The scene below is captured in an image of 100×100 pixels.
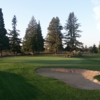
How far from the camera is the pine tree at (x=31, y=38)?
46.3 metres

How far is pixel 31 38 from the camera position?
4731 centimetres

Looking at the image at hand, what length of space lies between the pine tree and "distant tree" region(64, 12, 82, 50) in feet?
36.4

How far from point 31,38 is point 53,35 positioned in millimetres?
8348

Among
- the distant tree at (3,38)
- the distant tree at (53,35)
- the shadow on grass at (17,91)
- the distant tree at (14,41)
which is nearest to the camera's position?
the shadow on grass at (17,91)

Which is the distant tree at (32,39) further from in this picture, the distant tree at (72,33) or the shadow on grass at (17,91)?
the shadow on grass at (17,91)

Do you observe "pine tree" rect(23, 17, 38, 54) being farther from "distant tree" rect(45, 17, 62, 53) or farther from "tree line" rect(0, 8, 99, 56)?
"distant tree" rect(45, 17, 62, 53)

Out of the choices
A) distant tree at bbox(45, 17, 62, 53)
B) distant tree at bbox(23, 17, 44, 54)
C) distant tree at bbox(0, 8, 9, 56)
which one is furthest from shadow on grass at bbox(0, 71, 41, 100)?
distant tree at bbox(45, 17, 62, 53)

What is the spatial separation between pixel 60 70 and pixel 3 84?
798cm

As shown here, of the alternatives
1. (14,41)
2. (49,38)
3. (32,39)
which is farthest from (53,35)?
(14,41)

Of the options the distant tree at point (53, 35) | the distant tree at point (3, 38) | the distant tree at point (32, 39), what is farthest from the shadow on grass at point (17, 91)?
the distant tree at point (53, 35)

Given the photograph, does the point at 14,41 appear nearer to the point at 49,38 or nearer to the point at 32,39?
the point at 32,39

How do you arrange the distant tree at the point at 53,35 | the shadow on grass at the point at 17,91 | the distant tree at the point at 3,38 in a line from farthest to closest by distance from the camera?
the distant tree at the point at 53,35, the distant tree at the point at 3,38, the shadow on grass at the point at 17,91

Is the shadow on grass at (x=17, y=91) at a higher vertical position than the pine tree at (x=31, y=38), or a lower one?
lower

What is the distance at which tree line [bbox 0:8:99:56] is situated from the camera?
154 feet
